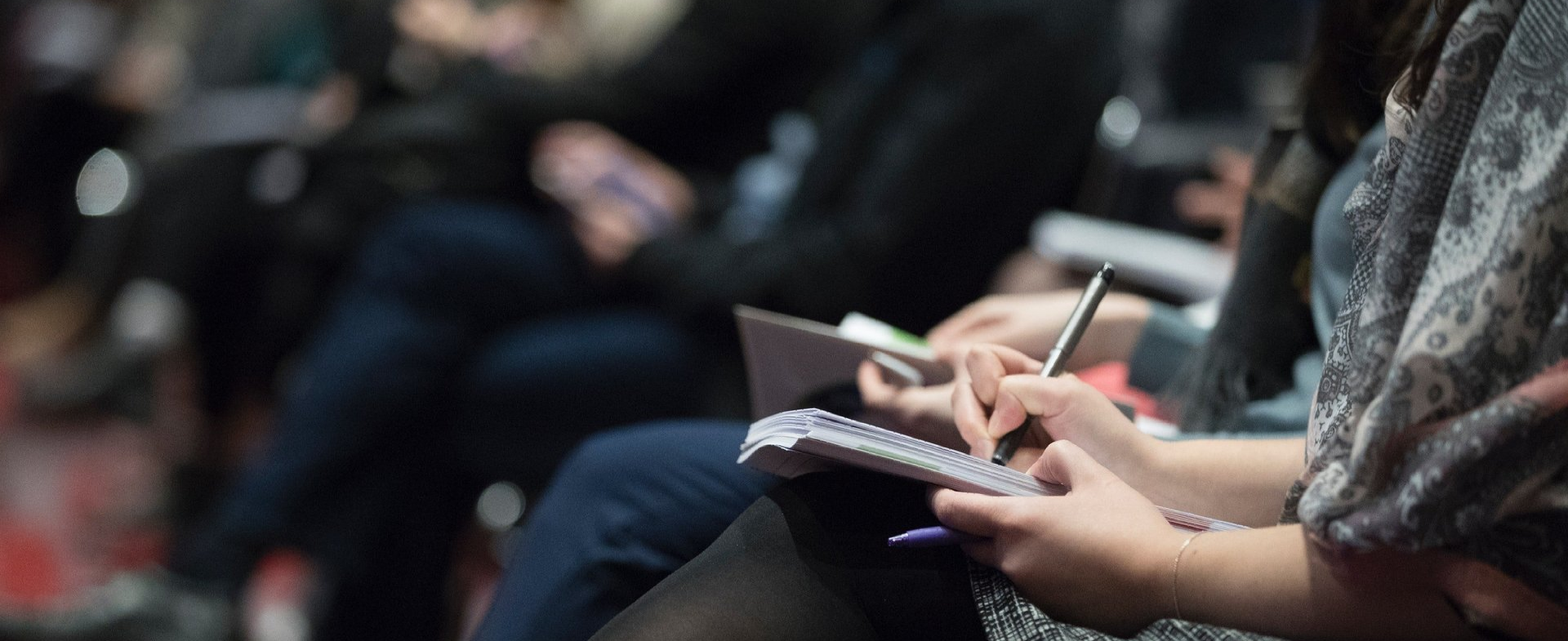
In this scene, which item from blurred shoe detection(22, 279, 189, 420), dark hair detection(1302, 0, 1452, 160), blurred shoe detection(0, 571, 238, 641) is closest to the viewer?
dark hair detection(1302, 0, 1452, 160)

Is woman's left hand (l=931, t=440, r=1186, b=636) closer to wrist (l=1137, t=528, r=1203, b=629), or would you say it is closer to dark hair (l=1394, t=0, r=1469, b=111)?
wrist (l=1137, t=528, r=1203, b=629)

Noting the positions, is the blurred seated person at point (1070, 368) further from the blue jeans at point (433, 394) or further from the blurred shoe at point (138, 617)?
the blurred shoe at point (138, 617)

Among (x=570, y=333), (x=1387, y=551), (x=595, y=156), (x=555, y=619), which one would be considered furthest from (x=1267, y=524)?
(x=595, y=156)

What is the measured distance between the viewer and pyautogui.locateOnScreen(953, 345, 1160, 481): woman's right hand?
644mm

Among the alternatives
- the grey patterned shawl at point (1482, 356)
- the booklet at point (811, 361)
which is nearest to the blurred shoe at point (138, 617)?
the booklet at point (811, 361)

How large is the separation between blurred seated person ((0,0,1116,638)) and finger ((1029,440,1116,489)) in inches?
33.1

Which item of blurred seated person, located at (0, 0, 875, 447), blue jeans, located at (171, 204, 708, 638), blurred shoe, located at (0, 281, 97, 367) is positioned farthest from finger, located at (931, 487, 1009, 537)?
blurred shoe, located at (0, 281, 97, 367)

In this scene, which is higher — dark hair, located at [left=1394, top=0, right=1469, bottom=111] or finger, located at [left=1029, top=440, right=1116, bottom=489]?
dark hair, located at [left=1394, top=0, right=1469, bottom=111]

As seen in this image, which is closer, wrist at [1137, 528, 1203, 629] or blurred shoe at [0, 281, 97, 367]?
wrist at [1137, 528, 1203, 629]

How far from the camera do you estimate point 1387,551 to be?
19.9 inches

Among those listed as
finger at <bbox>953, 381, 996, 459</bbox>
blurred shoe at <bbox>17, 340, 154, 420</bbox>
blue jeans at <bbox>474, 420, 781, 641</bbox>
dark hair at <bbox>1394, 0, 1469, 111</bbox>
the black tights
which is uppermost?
dark hair at <bbox>1394, 0, 1469, 111</bbox>

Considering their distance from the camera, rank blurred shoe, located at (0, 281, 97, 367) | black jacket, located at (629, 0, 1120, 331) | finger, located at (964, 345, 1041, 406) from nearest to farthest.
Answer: finger, located at (964, 345, 1041, 406), black jacket, located at (629, 0, 1120, 331), blurred shoe, located at (0, 281, 97, 367)

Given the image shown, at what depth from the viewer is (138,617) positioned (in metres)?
1.60

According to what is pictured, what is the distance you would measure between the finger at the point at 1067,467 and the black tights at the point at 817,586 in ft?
0.20
